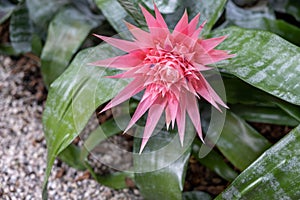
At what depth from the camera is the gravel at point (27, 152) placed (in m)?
1.37

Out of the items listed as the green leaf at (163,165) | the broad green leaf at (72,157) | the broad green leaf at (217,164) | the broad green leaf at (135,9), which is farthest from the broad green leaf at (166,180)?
the broad green leaf at (135,9)

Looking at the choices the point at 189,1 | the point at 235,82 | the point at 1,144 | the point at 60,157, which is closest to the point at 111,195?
the point at 60,157

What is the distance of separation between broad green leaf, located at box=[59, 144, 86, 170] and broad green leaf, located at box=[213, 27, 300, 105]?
51cm

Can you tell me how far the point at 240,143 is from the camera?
1275 mm

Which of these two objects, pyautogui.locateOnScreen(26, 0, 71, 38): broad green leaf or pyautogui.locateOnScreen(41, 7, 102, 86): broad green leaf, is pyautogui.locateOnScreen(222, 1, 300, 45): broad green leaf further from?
pyautogui.locateOnScreen(26, 0, 71, 38): broad green leaf

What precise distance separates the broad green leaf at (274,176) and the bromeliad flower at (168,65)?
0.18m

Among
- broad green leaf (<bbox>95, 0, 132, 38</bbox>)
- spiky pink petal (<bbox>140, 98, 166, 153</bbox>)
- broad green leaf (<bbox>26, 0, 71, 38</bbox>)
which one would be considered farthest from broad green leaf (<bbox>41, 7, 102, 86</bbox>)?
spiky pink petal (<bbox>140, 98, 166, 153</bbox>)

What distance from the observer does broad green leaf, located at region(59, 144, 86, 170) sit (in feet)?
4.56

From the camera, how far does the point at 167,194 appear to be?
4.01 feet

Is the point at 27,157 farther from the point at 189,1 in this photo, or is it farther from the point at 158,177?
the point at 189,1

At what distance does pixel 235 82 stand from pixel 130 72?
0.40m

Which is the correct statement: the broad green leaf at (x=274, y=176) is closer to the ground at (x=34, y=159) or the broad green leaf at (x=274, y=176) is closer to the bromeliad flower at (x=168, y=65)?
the bromeliad flower at (x=168, y=65)

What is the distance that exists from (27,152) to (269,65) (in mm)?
733

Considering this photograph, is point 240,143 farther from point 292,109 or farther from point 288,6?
point 288,6
